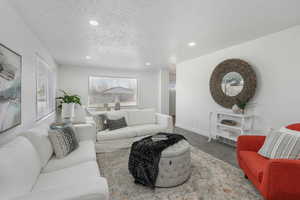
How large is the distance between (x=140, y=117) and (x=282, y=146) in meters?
2.80

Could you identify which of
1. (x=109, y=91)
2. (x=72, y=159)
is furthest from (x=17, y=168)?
(x=109, y=91)

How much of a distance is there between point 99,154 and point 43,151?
1.38m

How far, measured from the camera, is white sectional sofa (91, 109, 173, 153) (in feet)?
9.39

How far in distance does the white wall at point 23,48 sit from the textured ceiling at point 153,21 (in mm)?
136

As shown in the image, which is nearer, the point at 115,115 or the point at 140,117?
the point at 115,115

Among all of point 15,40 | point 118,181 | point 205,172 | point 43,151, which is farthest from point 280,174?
point 15,40

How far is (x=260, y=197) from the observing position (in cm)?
161

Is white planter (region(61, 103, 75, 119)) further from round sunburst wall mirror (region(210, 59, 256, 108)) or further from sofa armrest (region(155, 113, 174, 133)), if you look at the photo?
round sunburst wall mirror (region(210, 59, 256, 108))

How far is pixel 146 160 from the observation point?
1.82 meters

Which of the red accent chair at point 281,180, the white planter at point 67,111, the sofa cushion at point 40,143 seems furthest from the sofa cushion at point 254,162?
the white planter at point 67,111

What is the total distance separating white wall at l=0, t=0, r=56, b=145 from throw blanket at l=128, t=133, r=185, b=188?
1523 mm

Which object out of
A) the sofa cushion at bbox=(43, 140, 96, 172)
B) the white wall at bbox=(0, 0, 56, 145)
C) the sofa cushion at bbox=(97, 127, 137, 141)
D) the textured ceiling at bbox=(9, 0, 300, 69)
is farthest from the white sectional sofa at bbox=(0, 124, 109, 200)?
the textured ceiling at bbox=(9, 0, 300, 69)

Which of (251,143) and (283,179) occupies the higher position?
(251,143)

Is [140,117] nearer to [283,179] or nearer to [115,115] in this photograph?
[115,115]
